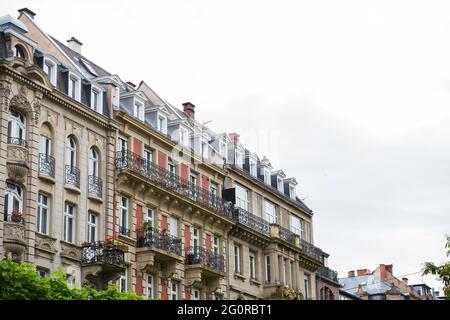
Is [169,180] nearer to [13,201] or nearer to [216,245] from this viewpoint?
[216,245]

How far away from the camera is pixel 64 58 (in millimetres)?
40781

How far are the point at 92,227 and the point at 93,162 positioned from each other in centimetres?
306

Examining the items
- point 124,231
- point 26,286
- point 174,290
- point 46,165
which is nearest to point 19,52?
point 46,165

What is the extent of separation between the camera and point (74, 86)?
38406 millimetres

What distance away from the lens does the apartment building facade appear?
34219mm

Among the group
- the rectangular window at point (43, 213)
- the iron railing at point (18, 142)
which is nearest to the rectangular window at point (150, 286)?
the rectangular window at point (43, 213)

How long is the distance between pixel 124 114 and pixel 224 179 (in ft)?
37.1

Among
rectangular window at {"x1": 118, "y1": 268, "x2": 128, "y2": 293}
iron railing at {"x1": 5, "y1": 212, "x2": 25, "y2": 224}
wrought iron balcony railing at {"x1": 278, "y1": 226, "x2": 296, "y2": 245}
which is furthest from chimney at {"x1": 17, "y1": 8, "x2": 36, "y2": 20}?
wrought iron balcony railing at {"x1": 278, "y1": 226, "x2": 296, "y2": 245}

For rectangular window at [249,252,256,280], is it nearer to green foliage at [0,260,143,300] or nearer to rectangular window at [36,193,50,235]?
rectangular window at [36,193,50,235]

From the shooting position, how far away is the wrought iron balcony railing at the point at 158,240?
132ft

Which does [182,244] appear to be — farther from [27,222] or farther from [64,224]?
[27,222]

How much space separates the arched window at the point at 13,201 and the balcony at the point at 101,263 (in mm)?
4090

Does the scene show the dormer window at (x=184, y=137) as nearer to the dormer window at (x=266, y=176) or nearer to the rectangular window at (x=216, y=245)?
the rectangular window at (x=216, y=245)
